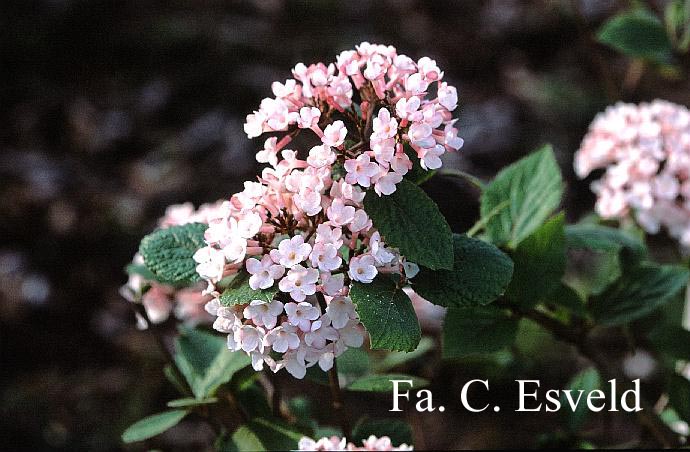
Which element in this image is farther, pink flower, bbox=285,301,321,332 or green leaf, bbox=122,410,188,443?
green leaf, bbox=122,410,188,443

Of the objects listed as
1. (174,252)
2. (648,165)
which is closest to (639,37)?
A: (648,165)

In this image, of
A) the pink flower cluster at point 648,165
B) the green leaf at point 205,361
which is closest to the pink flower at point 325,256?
the green leaf at point 205,361

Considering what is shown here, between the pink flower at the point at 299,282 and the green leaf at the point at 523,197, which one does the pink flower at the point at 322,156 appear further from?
the green leaf at the point at 523,197

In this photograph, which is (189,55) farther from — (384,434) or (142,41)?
(384,434)

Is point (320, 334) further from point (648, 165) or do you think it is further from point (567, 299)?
point (648, 165)

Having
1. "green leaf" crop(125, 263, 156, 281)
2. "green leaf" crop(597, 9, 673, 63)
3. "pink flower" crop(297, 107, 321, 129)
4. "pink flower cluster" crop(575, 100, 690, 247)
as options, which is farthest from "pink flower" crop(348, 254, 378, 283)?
"green leaf" crop(597, 9, 673, 63)

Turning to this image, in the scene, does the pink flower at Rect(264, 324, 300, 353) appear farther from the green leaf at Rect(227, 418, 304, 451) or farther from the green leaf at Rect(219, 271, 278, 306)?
the green leaf at Rect(227, 418, 304, 451)

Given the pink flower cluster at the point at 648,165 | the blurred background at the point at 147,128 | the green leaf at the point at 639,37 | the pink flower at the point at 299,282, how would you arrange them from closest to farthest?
the pink flower at the point at 299,282, the pink flower cluster at the point at 648,165, the green leaf at the point at 639,37, the blurred background at the point at 147,128
